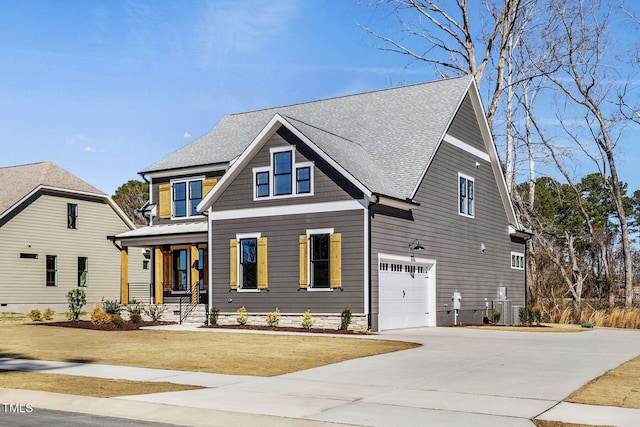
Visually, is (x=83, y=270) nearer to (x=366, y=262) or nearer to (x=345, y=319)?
(x=345, y=319)

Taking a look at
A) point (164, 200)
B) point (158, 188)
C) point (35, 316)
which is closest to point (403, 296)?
point (164, 200)

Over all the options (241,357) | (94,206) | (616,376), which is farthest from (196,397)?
(94,206)

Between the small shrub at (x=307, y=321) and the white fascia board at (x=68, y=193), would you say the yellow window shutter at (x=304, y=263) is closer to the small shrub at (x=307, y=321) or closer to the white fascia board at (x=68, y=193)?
the small shrub at (x=307, y=321)

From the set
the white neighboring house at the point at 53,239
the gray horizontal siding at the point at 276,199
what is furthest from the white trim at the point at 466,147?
the white neighboring house at the point at 53,239

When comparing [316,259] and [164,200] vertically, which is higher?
[164,200]

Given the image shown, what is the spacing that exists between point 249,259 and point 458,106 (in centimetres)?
1062

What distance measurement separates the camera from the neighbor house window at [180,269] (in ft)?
107

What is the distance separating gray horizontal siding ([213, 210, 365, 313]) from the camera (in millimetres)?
24250

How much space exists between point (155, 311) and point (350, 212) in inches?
371

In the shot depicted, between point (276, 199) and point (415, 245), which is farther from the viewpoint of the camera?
point (415, 245)

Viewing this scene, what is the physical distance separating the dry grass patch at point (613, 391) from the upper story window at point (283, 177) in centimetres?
1374

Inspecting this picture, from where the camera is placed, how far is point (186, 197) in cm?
3175

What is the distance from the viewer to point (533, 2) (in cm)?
3906

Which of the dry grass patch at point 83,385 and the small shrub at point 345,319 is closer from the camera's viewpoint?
the dry grass patch at point 83,385
